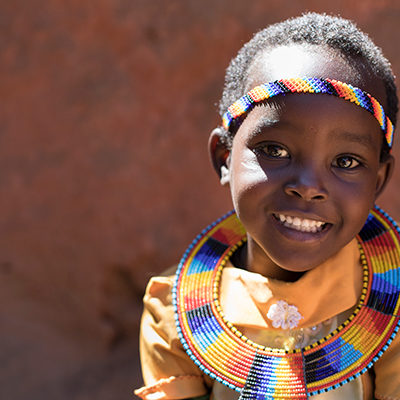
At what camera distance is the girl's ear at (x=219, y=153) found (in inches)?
72.4

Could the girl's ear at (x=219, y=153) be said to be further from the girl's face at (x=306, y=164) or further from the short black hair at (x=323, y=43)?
the girl's face at (x=306, y=164)

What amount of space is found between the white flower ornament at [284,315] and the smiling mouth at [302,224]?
0.83ft

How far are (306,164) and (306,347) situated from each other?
0.52 metres

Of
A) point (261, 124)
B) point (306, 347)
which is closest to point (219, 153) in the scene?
point (261, 124)

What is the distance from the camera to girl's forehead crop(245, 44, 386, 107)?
152 cm

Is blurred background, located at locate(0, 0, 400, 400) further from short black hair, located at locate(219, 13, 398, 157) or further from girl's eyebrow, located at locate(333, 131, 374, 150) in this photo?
girl's eyebrow, located at locate(333, 131, 374, 150)

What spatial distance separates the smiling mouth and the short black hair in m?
0.32

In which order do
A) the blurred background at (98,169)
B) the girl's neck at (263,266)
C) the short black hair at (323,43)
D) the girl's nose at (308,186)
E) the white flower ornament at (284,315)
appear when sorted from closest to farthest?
the girl's nose at (308,186), the short black hair at (323,43), the white flower ornament at (284,315), the girl's neck at (263,266), the blurred background at (98,169)

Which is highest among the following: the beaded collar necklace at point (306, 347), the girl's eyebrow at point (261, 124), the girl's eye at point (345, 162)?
the girl's eyebrow at point (261, 124)

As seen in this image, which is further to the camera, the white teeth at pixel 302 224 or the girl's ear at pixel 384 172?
the girl's ear at pixel 384 172

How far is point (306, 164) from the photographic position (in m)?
1.49

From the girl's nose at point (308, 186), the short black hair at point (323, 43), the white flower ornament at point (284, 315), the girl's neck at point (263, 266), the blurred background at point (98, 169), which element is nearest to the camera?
the girl's nose at point (308, 186)

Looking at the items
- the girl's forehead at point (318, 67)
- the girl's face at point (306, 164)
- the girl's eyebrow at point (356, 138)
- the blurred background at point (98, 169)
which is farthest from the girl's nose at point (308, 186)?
the blurred background at point (98, 169)

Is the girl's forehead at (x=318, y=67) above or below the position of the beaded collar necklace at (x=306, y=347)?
above
